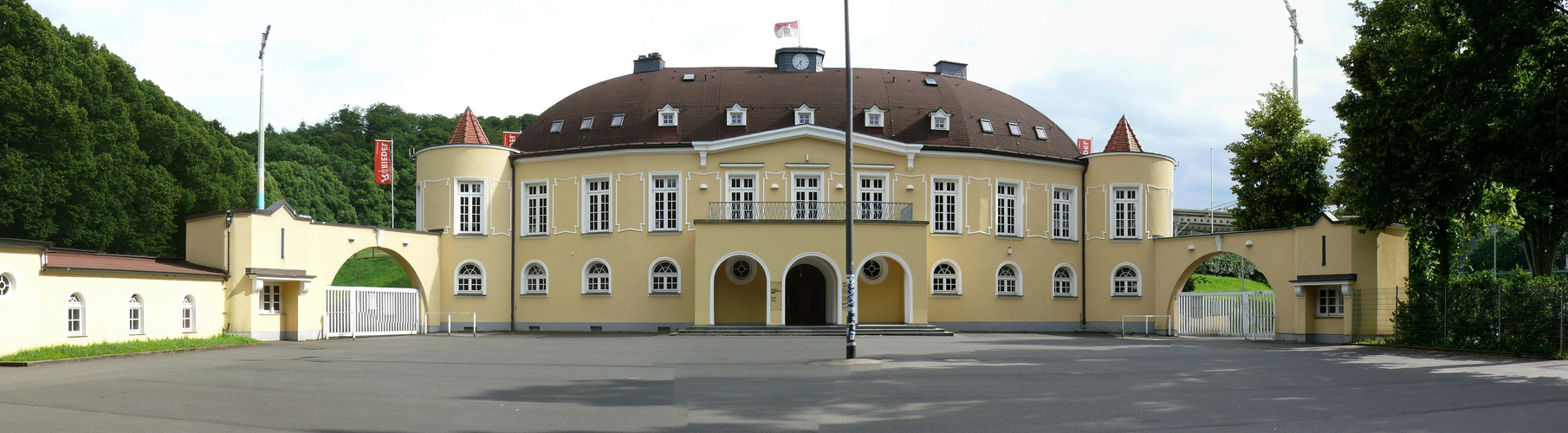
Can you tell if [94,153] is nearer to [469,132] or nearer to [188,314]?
[469,132]

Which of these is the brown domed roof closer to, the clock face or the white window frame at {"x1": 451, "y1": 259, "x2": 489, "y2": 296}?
the clock face

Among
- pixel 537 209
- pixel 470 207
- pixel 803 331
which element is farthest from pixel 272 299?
pixel 803 331

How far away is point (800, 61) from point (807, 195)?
7644 mm

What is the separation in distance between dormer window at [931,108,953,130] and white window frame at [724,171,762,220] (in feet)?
22.9

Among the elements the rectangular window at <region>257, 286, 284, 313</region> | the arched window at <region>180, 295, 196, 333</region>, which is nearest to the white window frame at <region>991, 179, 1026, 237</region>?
the rectangular window at <region>257, 286, 284, 313</region>

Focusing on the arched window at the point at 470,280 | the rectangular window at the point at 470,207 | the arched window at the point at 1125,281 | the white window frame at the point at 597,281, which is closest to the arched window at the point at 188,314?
the arched window at the point at 470,280

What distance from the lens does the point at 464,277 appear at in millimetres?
38688

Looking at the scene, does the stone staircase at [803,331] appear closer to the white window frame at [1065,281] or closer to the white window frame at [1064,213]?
the white window frame at [1065,281]

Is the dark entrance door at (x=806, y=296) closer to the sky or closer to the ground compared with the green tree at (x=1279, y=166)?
closer to the ground

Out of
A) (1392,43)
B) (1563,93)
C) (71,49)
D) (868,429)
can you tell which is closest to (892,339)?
(1392,43)

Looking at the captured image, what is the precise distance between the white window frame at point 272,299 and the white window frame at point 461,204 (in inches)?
348

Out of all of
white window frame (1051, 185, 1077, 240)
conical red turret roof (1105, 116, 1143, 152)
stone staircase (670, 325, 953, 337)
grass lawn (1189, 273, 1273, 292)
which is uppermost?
conical red turret roof (1105, 116, 1143, 152)

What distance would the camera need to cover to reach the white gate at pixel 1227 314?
33688 millimetres

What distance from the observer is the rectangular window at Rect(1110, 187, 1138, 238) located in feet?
132
